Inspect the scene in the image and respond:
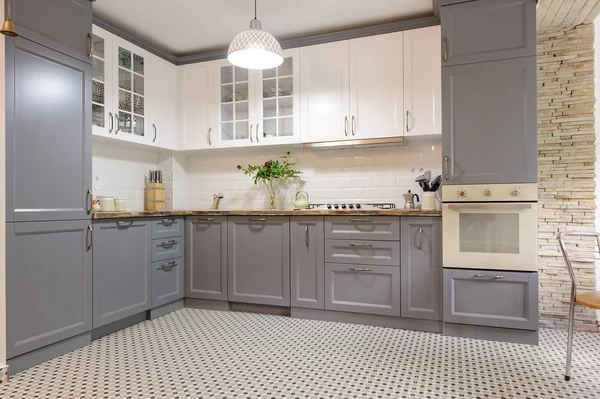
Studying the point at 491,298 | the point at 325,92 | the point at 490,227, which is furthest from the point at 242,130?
the point at 491,298

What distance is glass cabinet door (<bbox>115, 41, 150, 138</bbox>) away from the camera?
139 inches

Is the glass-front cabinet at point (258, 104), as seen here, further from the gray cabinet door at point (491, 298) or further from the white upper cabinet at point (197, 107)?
the gray cabinet door at point (491, 298)

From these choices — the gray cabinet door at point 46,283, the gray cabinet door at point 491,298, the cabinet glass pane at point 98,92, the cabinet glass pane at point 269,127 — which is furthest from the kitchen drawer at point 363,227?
the cabinet glass pane at point 98,92

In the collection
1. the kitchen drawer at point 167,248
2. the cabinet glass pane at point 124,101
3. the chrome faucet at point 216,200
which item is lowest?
the kitchen drawer at point 167,248

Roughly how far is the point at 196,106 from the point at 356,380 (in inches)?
120

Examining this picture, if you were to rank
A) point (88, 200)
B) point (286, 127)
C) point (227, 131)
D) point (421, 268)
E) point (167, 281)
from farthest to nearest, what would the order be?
point (227, 131)
point (286, 127)
point (167, 281)
point (421, 268)
point (88, 200)

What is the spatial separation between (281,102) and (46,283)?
7.88ft

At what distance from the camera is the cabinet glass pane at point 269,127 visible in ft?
12.9

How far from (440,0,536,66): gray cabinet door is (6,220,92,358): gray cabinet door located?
2849 millimetres

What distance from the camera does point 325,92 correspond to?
3.71m

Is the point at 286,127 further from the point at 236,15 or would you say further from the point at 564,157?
the point at 564,157

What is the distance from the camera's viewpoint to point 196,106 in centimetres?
420

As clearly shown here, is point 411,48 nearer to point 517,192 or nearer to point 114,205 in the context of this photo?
point 517,192

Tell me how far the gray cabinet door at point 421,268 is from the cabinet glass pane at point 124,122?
2.44m
